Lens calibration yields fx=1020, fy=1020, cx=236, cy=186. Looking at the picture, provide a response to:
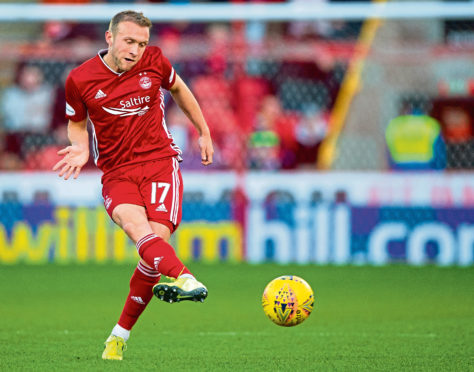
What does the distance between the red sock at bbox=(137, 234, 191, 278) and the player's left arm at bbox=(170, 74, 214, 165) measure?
2.78 feet

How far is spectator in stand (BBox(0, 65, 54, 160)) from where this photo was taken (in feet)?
47.5

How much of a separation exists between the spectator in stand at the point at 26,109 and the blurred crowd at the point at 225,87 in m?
0.01

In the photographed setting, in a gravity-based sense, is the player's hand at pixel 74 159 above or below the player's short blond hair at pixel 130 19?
below

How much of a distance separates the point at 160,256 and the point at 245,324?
2398 millimetres

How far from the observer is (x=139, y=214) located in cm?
574

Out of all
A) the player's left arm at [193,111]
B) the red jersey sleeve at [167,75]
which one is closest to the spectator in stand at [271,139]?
the player's left arm at [193,111]

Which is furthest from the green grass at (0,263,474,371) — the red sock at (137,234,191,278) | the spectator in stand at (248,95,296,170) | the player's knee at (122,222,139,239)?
the spectator in stand at (248,95,296,170)

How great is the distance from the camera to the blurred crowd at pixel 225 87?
13305mm

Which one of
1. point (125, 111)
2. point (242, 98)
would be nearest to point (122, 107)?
point (125, 111)

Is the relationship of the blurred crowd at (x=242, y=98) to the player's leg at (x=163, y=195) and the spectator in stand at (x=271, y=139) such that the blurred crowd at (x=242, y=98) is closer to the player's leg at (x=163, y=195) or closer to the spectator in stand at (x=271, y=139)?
the spectator in stand at (x=271, y=139)

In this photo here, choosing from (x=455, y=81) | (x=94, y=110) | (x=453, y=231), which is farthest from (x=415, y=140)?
(x=94, y=110)

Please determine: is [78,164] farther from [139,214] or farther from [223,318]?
[223,318]

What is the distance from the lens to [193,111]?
6.32m

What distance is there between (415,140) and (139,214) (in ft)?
34.0
